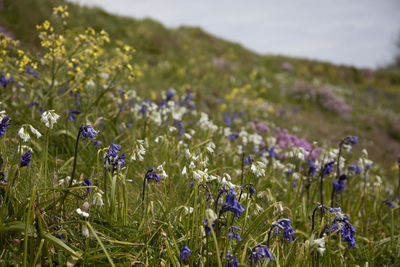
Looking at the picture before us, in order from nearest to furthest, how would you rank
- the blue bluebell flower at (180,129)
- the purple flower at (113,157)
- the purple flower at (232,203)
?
the purple flower at (232,203) < the purple flower at (113,157) < the blue bluebell flower at (180,129)

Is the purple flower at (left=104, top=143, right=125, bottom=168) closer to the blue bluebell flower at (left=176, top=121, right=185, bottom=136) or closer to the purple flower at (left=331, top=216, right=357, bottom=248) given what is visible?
the purple flower at (left=331, top=216, right=357, bottom=248)

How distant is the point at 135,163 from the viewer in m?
4.07

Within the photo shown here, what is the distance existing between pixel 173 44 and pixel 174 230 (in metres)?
15.6

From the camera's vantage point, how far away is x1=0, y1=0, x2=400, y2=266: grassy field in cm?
220

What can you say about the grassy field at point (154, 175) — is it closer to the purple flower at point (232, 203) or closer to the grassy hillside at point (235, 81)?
the purple flower at point (232, 203)

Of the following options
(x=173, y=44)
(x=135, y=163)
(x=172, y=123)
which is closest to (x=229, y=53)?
(x=173, y=44)

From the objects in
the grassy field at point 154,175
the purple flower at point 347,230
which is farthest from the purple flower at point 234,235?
the purple flower at point 347,230

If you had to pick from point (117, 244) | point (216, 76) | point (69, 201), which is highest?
point (216, 76)

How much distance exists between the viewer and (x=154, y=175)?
2.46 metres

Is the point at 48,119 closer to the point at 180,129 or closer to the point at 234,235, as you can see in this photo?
the point at 234,235

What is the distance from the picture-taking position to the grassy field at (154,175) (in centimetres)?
220

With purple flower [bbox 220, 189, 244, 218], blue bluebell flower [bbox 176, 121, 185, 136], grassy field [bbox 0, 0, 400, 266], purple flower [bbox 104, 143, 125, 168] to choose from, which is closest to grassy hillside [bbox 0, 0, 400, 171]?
grassy field [bbox 0, 0, 400, 266]

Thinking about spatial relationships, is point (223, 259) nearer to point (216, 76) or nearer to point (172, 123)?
point (172, 123)

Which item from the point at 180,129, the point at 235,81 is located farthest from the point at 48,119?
the point at 235,81
